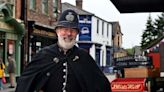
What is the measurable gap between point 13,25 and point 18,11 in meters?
1.23

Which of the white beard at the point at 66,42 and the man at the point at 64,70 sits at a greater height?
the white beard at the point at 66,42

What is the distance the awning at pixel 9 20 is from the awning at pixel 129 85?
→ 13722mm

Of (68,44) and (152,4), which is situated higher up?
(152,4)

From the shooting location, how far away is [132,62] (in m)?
12.9

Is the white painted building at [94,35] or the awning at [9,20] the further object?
the white painted building at [94,35]

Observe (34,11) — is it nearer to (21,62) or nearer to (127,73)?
(21,62)

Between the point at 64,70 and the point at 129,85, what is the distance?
25.8 feet

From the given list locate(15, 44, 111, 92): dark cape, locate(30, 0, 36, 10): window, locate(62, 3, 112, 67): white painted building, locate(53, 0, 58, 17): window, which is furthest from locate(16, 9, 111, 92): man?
locate(62, 3, 112, 67): white painted building

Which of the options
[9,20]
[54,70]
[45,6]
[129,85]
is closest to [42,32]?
[45,6]

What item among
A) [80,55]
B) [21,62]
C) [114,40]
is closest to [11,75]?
[21,62]

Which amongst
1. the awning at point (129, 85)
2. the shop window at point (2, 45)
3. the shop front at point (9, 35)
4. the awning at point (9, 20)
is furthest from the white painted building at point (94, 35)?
the awning at point (129, 85)

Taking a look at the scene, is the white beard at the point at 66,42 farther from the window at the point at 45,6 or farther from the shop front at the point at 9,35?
the window at the point at 45,6

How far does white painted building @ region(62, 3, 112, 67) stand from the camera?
47.8 meters

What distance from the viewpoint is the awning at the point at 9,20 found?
25.6m
